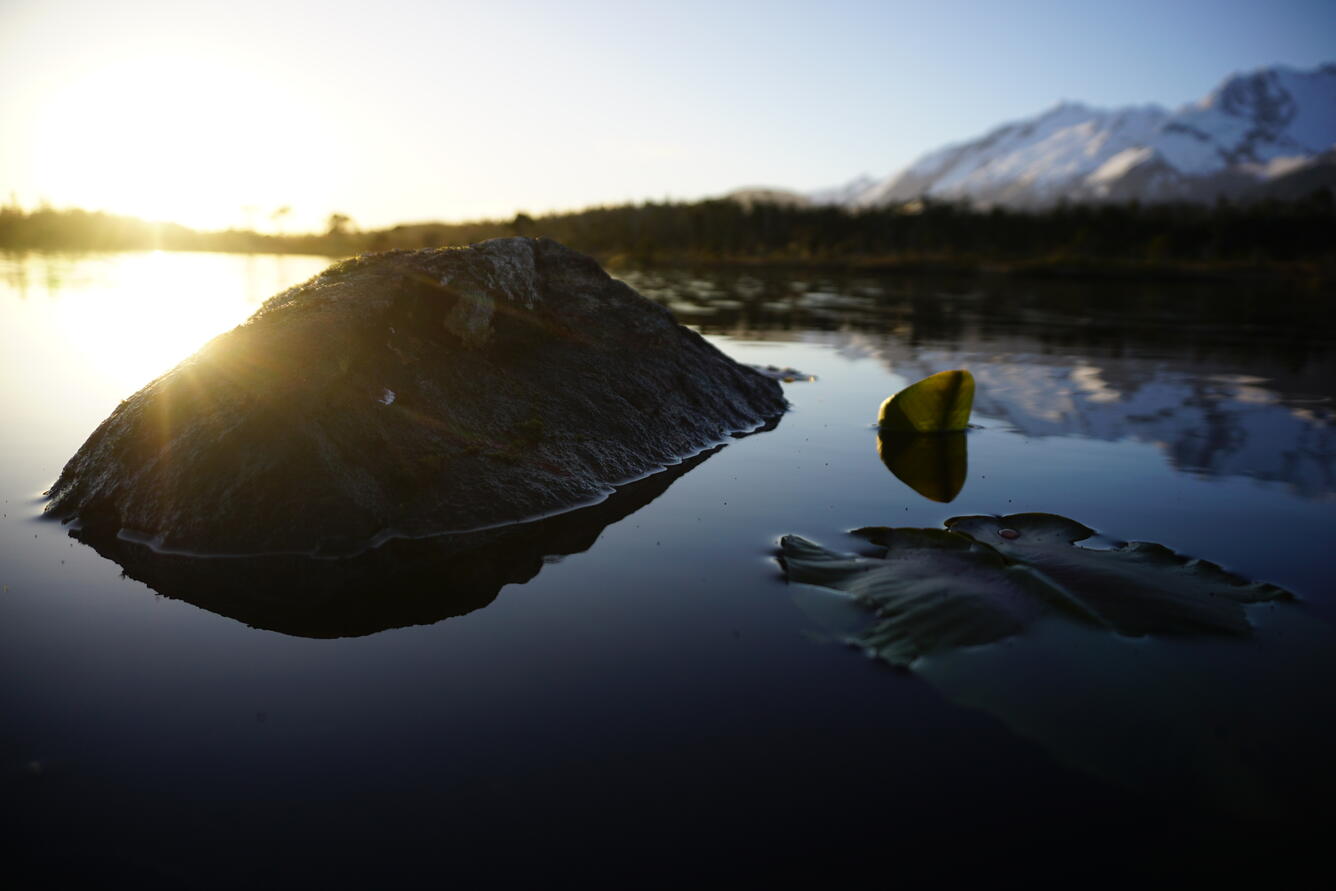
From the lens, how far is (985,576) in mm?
5742

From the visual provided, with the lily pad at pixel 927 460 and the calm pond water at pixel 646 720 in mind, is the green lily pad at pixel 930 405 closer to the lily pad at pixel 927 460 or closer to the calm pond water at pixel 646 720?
the lily pad at pixel 927 460

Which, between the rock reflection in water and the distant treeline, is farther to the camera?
the distant treeline

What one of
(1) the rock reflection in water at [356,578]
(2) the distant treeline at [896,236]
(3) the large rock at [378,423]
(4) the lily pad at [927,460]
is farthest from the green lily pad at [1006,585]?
(2) the distant treeline at [896,236]

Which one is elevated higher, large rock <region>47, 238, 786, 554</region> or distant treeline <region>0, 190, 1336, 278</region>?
distant treeline <region>0, 190, 1336, 278</region>

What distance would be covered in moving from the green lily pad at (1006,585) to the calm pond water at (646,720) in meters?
0.19

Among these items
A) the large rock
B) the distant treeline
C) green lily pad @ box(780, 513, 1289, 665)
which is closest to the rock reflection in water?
the large rock

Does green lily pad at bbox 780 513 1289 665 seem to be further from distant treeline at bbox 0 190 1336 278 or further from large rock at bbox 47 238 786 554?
distant treeline at bbox 0 190 1336 278

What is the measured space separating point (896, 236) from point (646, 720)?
118385 mm

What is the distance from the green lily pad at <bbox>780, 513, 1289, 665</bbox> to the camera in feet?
16.7

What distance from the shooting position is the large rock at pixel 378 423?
20.1ft

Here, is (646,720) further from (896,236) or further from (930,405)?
(896,236)

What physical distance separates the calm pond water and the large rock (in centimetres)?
51

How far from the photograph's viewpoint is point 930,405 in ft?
35.8

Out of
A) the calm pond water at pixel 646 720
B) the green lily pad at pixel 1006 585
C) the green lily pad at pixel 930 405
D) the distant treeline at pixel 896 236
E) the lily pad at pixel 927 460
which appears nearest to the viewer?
the calm pond water at pixel 646 720
